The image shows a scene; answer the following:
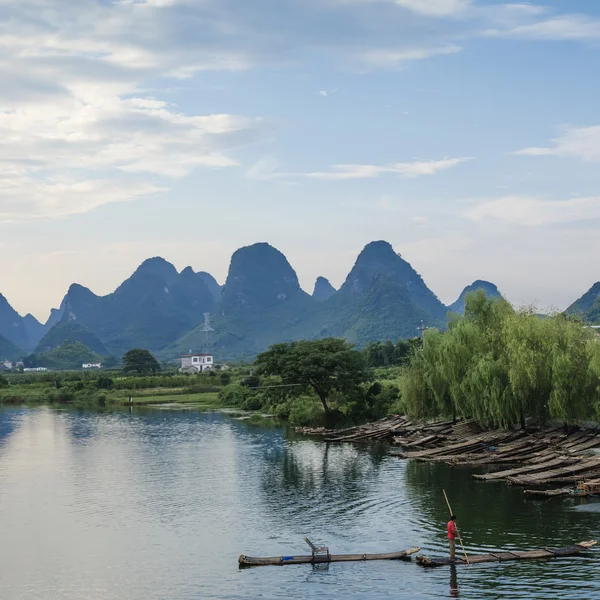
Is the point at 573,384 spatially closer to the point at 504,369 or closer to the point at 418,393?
the point at 504,369

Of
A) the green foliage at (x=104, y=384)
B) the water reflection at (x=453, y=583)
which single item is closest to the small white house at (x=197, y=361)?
the green foliage at (x=104, y=384)

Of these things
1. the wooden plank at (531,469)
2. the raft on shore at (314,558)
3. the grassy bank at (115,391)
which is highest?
the grassy bank at (115,391)

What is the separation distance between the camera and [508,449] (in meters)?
45.5

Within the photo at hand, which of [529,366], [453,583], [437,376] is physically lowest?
[453,583]

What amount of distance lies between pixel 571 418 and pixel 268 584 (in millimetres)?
25651

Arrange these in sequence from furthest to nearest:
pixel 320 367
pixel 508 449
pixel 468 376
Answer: pixel 320 367 < pixel 468 376 < pixel 508 449

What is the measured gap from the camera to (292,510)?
3725 cm

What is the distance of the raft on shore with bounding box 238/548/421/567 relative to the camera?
91.6 ft

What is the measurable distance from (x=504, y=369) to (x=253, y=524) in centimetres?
2052

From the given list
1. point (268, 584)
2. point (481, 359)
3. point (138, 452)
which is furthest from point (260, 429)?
point (268, 584)

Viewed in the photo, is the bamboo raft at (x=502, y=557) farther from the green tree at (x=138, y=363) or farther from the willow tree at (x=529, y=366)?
the green tree at (x=138, y=363)

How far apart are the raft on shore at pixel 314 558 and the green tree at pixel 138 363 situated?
11429 cm

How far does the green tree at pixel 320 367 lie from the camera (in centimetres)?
6762

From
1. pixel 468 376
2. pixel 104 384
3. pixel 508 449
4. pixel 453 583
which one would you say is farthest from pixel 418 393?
pixel 104 384
